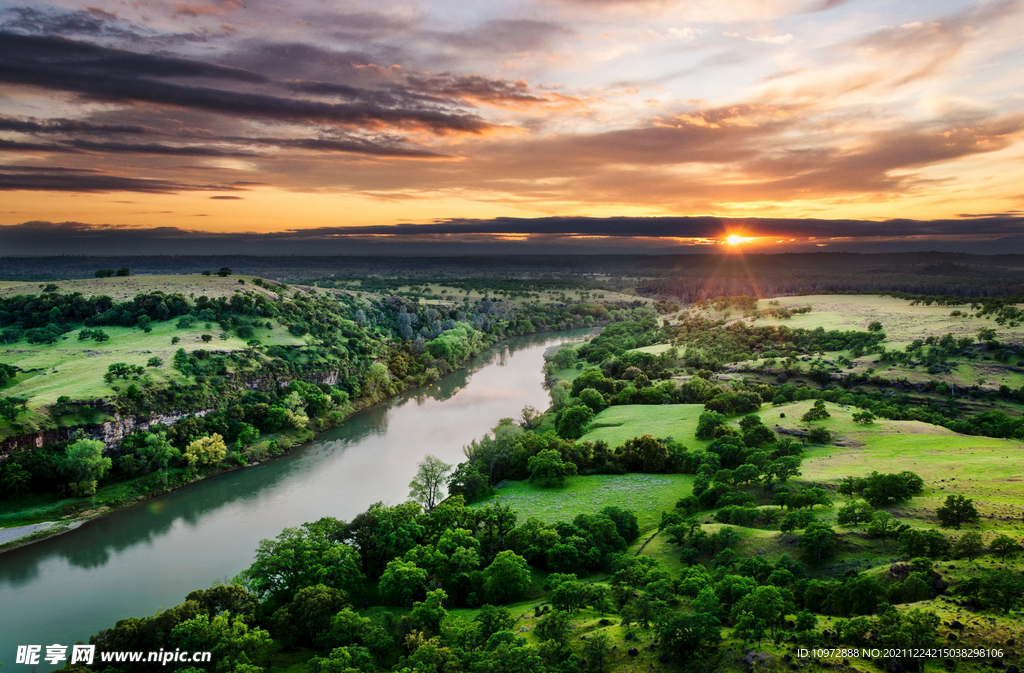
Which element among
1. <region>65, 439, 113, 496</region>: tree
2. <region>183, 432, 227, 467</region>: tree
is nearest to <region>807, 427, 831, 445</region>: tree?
<region>183, 432, 227, 467</region>: tree

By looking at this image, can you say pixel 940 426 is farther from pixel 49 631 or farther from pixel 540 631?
pixel 49 631

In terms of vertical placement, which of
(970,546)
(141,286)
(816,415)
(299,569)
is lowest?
(299,569)

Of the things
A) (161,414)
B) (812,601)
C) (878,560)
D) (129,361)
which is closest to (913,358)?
(878,560)

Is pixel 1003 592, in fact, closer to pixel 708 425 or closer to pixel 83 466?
pixel 708 425

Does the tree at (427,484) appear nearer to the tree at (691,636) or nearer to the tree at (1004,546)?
the tree at (691,636)

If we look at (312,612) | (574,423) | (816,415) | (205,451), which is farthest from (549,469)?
(205,451)

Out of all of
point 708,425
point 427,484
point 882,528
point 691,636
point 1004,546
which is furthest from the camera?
point 708,425
